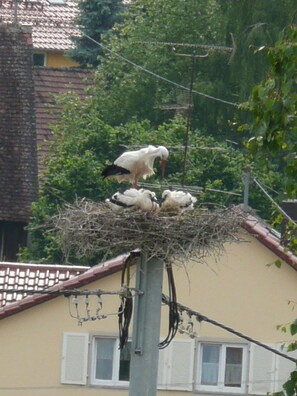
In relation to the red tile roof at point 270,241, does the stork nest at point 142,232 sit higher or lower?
lower

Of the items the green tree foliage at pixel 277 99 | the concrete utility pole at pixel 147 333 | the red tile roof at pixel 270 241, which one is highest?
the red tile roof at pixel 270 241

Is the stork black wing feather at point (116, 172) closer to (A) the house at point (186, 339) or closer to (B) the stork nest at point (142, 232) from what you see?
(B) the stork nest at point (142, 232)

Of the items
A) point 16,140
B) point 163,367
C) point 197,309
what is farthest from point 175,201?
point 16,140

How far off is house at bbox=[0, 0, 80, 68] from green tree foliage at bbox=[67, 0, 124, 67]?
30.3 inches

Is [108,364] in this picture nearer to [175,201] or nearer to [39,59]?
[175,201]

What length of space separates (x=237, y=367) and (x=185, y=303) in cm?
110

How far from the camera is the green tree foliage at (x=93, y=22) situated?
43406 mm

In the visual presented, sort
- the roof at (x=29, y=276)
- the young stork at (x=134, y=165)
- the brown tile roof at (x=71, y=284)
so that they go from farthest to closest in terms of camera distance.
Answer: the roof at (x=29, y=276), the brown tile roof at (x=71, y=284), the young stork at (x=134, y=165)

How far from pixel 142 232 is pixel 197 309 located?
406 inches

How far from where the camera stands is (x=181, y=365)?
71.8 ft

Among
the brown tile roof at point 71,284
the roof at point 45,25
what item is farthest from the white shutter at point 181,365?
the roof at point 45,25

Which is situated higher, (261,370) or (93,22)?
(93,22)

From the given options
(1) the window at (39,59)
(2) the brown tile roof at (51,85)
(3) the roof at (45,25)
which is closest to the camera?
(2) the brown tile roof at (51,85)

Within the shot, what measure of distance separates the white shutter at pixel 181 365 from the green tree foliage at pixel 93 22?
864 inches
